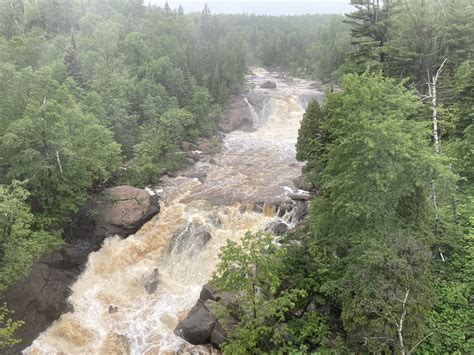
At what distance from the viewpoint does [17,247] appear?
23281 mm

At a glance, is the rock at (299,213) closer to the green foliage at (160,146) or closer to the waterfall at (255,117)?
the green foliage at (160,146)

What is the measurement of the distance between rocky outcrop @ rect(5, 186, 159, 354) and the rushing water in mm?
628

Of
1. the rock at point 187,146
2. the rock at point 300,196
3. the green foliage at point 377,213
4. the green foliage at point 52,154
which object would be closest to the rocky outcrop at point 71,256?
the green foliage at point 52,154

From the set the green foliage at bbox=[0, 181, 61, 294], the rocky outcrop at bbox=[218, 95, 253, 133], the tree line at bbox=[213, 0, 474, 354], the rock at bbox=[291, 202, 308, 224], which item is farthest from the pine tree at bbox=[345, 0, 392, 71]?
the green foliage at bbox=[0, 181, 61, 294]

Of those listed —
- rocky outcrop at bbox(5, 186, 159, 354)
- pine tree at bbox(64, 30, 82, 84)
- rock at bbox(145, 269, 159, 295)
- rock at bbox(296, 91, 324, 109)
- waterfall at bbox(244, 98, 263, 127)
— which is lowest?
rock at bbox(145, 269, 159, 295)

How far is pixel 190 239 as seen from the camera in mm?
29094

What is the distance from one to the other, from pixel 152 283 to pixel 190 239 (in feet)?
14.7

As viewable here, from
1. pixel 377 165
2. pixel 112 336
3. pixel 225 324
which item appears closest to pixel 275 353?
pixel 225 324

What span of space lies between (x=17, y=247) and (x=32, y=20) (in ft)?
226

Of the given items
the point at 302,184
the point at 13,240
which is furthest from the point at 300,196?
the point at 13,240

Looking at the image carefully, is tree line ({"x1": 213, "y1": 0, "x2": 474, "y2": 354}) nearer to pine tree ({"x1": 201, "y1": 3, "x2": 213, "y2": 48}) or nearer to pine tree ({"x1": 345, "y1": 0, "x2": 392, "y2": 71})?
pine tree ({"x1": 345, "y1": 0, "x2": 392, "y2": 71})

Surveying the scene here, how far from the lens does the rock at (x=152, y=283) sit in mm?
26125

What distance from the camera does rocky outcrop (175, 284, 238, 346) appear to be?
20.8m

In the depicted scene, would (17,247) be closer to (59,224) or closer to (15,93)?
(59,224)
